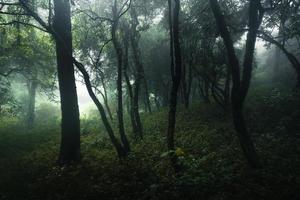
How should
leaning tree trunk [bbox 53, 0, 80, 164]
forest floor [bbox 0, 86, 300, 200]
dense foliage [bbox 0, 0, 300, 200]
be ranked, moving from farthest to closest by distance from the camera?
leaning tree trunk [bbox 53, 0, 80, 164], dense foliage [bbox 0, 0, 300, 200], forest floor [bbox 0, 86, 300, 200]

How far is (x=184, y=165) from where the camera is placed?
31.6ft

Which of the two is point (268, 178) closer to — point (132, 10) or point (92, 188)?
point (92, 188)

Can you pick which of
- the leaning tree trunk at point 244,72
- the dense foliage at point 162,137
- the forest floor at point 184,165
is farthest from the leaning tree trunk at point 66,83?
the leaning tree trunk at point 244,72

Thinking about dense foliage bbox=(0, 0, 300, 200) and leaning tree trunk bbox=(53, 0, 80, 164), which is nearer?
dense foliage bbox=(0, 0, 300, 200)

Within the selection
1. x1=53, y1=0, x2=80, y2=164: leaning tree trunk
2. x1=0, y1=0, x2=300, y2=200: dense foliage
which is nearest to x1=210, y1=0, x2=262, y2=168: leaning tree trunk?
x1=0, y1=0, x2=300, y2=200: dense foliage

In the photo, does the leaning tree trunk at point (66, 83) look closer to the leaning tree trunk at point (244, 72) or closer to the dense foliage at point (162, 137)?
the dense foliage at point (162, 137)

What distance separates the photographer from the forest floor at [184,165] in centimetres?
820

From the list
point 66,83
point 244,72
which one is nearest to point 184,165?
point 244,72

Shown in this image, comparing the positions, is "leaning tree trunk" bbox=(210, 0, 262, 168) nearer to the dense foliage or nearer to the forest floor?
the dense foliage

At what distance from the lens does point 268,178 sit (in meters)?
8.43

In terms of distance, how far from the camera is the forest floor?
Answer: 8.20 meters

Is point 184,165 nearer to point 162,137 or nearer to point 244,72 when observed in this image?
point 244,72

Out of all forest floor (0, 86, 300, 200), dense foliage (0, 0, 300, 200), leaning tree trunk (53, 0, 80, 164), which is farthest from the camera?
leaning tree trunk (53, 0, 80, 164)

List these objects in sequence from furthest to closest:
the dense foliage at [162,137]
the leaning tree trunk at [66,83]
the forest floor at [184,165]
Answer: the leaning tree trunk at [66,83], the dense foliage at [162,137], the forest floor at [184,165]
